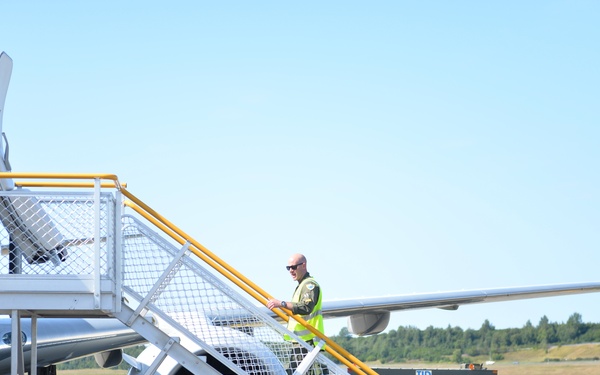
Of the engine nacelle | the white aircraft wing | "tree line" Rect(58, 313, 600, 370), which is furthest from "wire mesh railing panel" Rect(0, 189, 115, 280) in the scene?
"tree line" Rect(58, 313, 600, 370)

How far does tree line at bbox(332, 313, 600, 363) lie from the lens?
44.7 m

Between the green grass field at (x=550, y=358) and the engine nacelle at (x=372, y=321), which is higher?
the engine nacelle at (x=372, y=321)

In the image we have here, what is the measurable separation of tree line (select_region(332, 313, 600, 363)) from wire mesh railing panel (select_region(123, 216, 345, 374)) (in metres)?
33.5

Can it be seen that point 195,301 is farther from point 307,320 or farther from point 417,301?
point 417,301

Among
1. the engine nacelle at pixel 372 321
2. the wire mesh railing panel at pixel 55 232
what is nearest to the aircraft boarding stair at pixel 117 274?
the wire mesh railing panel at pixel 55 232

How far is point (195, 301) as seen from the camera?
28.6 feet

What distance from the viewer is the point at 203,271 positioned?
345 inches

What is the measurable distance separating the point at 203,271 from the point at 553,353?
126 ft

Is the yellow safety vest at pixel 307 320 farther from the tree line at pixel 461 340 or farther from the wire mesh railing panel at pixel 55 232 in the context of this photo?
the tree line at pixel 461 340

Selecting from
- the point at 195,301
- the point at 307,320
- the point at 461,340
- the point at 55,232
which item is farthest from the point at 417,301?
the point at 461,340

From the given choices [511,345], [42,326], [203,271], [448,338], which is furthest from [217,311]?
[448,338]

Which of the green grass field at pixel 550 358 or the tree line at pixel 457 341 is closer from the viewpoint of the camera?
the green grass field at pixel 550 358

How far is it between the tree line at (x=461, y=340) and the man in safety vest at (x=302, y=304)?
33.3 m

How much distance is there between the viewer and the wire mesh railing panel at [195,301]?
8.52 m
